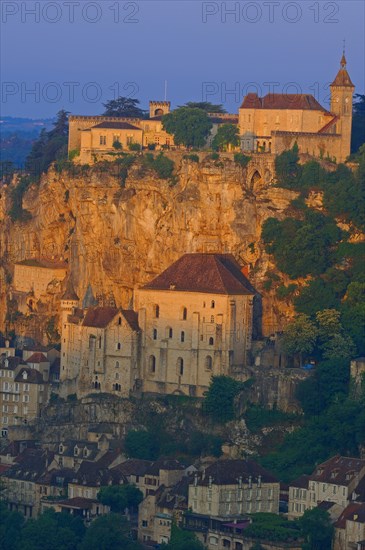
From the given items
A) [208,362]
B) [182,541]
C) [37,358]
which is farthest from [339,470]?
[37,358]

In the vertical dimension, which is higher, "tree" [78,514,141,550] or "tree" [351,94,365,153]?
"tree" [351,94,365,153]

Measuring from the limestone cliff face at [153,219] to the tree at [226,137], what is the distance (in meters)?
2.49

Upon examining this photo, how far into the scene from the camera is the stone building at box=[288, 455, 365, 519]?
95.9 m

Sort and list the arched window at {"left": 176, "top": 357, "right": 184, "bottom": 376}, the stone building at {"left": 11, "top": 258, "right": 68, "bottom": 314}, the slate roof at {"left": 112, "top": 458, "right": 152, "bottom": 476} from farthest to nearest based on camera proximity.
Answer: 1. the stone building at {"left": 11, "top": 258, "right": 68, "bottom": 314}
2. the arched window at {"left": 176, "top": 357, "right": 184, "bottom": 376}
3. the slate roof at {"left": 112, "top": 458, "right": 152, "bottom": 476}

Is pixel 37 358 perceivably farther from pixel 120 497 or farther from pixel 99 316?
pixel 120 497

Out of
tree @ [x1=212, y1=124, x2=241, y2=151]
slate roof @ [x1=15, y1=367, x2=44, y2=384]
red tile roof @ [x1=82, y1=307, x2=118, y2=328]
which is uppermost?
tree @ [x1=212, y1=124, x2=241, y2=151]

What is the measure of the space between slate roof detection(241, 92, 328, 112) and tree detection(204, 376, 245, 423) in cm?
1750

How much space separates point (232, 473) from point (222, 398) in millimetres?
9104

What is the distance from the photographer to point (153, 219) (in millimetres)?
116312

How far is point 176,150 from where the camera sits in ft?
388

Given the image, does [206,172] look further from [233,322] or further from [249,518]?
[249,518]

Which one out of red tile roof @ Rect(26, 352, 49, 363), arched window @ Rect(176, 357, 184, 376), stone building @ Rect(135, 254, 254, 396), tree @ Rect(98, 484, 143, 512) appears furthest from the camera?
red tile roof @ Rect(26, 352, 49, 363)

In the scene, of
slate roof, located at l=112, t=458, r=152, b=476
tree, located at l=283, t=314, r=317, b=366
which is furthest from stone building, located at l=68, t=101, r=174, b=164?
slate roof, located at l=112, t=458, r=152, b=476

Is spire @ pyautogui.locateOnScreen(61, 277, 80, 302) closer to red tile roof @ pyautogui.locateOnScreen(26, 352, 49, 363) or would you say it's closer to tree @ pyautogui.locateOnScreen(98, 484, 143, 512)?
red tile roof @ pyautogui.locateOnScreen(26, 352, 49, 363)
